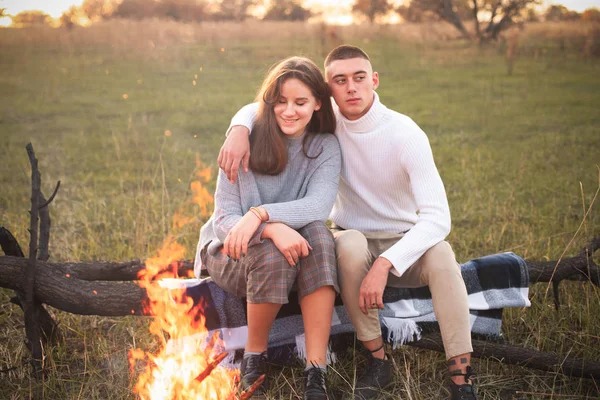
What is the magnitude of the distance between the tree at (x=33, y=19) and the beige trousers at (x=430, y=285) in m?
13.0

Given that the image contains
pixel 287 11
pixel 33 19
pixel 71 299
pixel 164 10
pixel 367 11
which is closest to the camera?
pixel 71 299

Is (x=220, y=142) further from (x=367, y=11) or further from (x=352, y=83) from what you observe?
(x=367, y=11)

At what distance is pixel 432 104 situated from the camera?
11406 mm

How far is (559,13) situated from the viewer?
15836mm

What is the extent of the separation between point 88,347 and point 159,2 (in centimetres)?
1460

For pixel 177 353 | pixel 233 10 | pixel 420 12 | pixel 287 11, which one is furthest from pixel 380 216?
pixel 287 11

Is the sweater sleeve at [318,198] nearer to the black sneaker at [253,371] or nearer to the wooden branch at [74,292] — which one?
the black sneaker at [253,371]

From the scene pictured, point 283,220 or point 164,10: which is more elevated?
point 164,10

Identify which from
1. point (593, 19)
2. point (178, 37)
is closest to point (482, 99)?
point (593, 19)

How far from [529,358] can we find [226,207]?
6.15ft

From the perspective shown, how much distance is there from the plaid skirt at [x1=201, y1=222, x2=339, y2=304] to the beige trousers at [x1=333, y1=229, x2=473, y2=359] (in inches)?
3.7

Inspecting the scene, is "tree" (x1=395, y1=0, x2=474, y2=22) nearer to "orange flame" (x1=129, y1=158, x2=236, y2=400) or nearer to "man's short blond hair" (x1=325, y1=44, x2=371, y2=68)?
"man's short blond hair" (x1=325, y1=44, x2=371, y2=68)

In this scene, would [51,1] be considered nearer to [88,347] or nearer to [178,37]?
[88,347]

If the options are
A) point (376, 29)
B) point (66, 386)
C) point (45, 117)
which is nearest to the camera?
point (66, 386)
